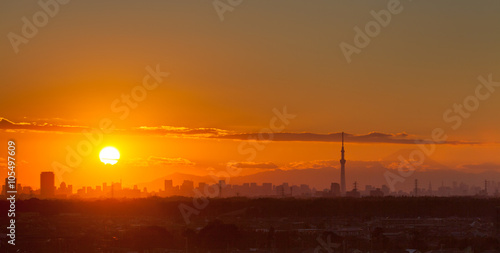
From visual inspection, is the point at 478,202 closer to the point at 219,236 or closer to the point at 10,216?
the point at 219,236

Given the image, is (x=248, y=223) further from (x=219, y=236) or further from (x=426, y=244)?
(x=426, y=244)

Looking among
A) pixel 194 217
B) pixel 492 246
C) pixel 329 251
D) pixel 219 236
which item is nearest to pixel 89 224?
pixel 194 217

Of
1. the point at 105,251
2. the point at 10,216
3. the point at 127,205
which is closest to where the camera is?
the point at 105,251

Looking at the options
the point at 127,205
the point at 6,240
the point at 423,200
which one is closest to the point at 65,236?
the point at 6,240

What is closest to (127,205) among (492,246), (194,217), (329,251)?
(194,217)

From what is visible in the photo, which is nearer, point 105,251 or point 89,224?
point 105,251

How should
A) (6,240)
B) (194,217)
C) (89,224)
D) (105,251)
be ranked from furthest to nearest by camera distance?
(194,217) < (89,224) < (6,240) < (105,251)

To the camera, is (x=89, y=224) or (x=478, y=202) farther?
(x=478, y=202)

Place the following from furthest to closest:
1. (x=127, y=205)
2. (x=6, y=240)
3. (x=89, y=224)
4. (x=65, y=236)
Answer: (x=127, y=205) → (x=89, y=224) → (x=65, y=236) → (x=6, y=240)

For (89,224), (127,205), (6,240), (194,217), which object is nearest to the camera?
(6,240)
